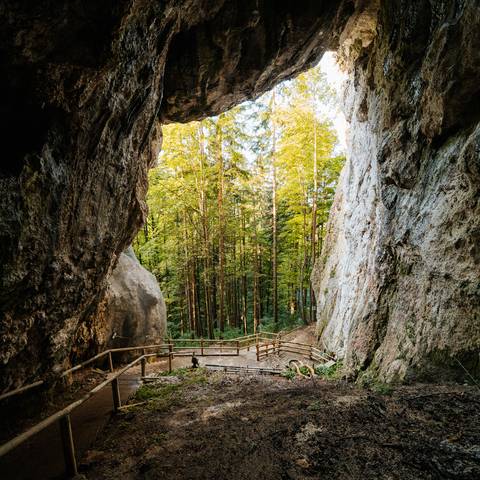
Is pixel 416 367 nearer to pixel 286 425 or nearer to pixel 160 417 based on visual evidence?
pixel 286 425

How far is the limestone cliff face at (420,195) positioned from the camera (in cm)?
495

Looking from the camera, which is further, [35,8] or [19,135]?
[19,135]

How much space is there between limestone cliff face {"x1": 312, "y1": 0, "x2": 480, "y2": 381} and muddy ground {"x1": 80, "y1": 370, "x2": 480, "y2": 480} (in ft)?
3.94

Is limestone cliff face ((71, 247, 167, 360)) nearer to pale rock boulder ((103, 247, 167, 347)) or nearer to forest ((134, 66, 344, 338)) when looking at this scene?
pale rock boulder ((103, 247, 167, 347))

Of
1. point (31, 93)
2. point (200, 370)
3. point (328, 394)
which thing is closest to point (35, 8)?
point (31, 93)

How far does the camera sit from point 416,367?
5445 millimetres

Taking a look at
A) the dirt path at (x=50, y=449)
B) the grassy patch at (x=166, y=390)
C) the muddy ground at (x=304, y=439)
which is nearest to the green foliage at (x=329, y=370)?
Answer: the muddy ground at (x=304, y=439)

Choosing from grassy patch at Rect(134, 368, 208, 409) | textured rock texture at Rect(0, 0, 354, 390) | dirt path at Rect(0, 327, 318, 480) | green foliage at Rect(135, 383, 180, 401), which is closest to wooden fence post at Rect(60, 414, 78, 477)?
dirt path at Rect(0, 327, 318, 480)

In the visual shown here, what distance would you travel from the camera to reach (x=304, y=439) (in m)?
3.91

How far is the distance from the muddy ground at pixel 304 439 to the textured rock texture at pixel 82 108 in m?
2.66

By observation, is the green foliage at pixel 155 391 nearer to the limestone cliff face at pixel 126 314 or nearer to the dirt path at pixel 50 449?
the dirt path at pixel 50 449

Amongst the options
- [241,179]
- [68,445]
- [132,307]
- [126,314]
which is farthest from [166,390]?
[241,179]

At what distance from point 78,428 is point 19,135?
5188 millimetres

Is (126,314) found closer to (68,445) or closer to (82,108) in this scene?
(68,445)
